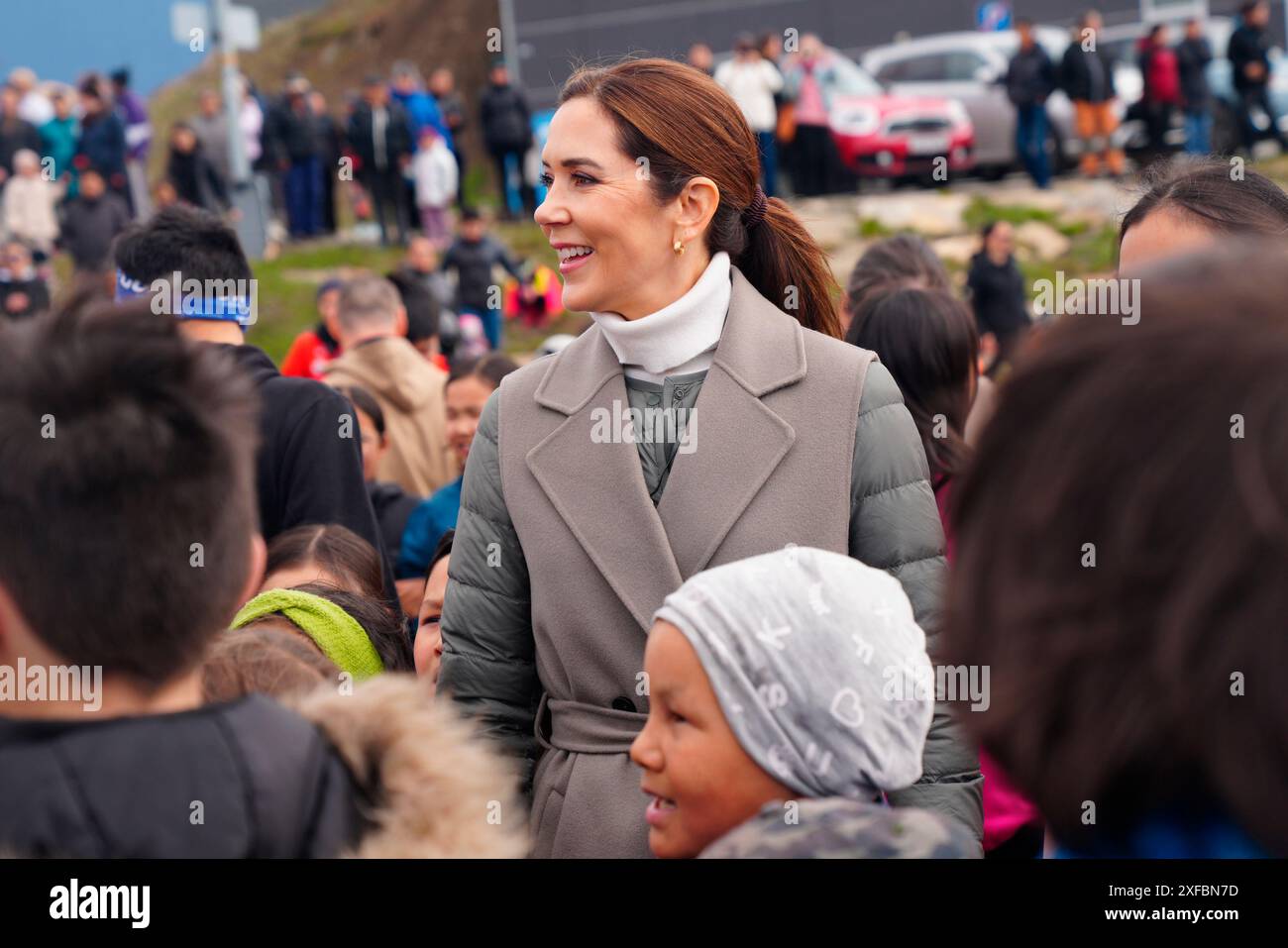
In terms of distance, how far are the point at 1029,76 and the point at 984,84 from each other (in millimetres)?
1384

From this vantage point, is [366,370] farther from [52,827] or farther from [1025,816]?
A: [52,827]

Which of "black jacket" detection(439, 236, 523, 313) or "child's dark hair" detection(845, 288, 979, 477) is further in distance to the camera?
"black jacket" detection(439, 236, 523, 313)

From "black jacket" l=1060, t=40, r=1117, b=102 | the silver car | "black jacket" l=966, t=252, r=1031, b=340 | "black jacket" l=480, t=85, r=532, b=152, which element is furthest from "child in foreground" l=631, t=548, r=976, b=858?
"black jacket" l=480, t=85, r=532, b=152

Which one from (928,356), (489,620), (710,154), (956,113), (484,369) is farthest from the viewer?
(956,113)

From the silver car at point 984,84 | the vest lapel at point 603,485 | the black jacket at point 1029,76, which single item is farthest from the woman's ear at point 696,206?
the silver car at point 984,84

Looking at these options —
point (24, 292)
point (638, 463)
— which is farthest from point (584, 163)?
point (24, 292)

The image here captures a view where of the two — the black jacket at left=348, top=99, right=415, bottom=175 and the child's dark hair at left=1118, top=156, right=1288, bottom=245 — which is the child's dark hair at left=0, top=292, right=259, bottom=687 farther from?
the black jacket at left=348, top=99, right=415, bottom=175

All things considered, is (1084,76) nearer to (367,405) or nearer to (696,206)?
(367,405)

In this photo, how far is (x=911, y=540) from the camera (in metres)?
2.68

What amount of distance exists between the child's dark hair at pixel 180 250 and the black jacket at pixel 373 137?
15.5 metres

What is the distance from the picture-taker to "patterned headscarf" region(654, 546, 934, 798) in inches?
81.1

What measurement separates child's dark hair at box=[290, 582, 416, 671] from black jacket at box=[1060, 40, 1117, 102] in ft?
52.0

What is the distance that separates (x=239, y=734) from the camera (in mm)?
1655

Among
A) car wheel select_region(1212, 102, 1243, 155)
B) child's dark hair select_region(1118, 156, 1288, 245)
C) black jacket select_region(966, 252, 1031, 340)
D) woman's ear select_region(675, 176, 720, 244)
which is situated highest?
car wheel select_region(1212, 102, 1243, 155)
